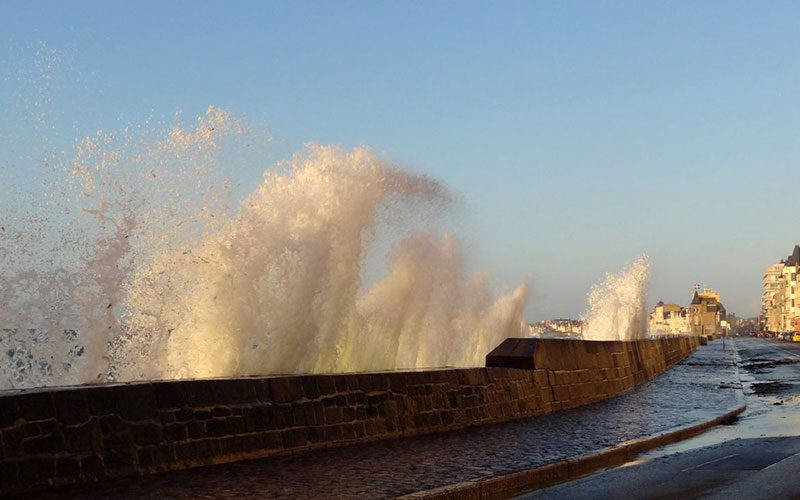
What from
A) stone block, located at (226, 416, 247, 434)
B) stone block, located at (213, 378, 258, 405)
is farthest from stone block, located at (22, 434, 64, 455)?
stone block, located at (226, 416, 247, 434)

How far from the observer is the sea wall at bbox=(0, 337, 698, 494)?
7.54m

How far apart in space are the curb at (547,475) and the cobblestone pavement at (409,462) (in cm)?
18

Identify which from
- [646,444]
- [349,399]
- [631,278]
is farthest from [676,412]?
[631,278]

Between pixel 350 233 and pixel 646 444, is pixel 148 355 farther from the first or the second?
pixel 646 444

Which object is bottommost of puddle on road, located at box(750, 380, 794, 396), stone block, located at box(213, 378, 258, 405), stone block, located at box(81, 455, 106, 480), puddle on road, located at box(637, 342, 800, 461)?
puddle on road, located at box(750, 380, 794, 396)

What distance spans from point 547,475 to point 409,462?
4.69 feet

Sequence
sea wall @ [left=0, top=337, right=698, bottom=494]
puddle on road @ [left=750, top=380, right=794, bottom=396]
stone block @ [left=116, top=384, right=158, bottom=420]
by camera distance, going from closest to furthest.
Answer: sea wall @ [left=0, top=337, right=698, bottom=494] < stone block @ [left=116, top=384, right=158, bottom=420] < puddle on road @ [left=750, top=380, right=794, bottom=396]

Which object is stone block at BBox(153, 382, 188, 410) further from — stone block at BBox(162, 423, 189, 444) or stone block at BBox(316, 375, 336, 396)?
stone block at BBox(316, 375, 336, 396)

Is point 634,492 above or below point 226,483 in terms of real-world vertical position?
below

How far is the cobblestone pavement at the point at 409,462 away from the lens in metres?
7.73

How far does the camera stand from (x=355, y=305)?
19.0 meters

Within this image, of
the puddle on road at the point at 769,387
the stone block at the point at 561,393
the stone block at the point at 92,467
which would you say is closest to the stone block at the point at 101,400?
the stone block at the point at 92,467

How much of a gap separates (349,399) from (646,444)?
4.01 metres

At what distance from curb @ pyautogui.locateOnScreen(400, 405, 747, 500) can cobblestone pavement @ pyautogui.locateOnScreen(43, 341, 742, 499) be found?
184mm
